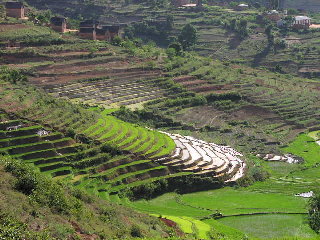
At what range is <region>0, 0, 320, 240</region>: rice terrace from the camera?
84.4ft

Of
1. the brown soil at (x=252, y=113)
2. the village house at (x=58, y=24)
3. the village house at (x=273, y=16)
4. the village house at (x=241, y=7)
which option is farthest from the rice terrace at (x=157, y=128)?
the village house at (x=241, y=7)

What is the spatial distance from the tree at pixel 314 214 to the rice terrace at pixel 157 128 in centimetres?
8

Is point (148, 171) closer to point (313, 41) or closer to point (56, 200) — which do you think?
point (56, 200)

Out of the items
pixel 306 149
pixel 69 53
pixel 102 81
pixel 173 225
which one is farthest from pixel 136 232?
pixel 69 53

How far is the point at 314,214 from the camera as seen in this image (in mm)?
30031

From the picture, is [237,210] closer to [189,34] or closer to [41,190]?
[41,190]

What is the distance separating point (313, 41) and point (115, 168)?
56.6 m

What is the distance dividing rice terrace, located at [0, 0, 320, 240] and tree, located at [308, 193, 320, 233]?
8 centimetres

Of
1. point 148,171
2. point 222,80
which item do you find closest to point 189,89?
point 222,80

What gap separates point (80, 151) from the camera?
1502 inches

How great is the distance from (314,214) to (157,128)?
2315 centimetres

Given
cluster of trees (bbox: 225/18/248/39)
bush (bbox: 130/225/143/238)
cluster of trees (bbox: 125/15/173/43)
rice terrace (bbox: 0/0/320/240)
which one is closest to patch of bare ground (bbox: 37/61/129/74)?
rice terrace (bbox: 0/0/320/240)

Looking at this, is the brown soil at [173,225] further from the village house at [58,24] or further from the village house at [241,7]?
the village house at [241,7]

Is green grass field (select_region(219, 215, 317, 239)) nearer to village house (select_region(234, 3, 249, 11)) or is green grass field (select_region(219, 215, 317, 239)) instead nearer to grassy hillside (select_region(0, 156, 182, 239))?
grassy hillside (select_region(0, 156, 182, 239))
